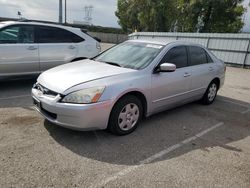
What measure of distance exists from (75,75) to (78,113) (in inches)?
29.8

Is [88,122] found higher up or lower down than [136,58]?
lower down

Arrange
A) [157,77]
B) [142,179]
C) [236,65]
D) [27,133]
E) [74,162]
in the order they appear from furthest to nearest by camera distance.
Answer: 1. [236,65]
2. [157,77]
3. [27,133]
4. [74,162]
5. [142,179]

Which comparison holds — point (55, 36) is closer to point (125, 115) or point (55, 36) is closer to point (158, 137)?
point (125, 115)

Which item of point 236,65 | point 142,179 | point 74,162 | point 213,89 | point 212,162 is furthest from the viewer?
point 236,65

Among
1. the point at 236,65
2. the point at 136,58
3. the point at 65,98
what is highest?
the point at 136,58

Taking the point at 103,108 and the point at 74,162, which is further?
the point at 103,108

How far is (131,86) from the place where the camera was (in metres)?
3.86

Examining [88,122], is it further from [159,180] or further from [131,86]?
[159,180]

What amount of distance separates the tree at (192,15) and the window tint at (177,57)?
2151 cm

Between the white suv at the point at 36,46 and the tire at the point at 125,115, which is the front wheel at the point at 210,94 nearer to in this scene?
the tire at the point at 125,115

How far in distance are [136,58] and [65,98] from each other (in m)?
1.66

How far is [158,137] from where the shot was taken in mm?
4070

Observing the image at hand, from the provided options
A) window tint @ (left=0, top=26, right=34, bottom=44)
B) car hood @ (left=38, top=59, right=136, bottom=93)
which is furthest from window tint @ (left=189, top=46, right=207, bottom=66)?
window tint @ (left=0, top=26, right=34, bottom=44)

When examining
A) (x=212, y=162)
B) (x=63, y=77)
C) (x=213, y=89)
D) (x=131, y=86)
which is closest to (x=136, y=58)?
(x=131, y=86)
